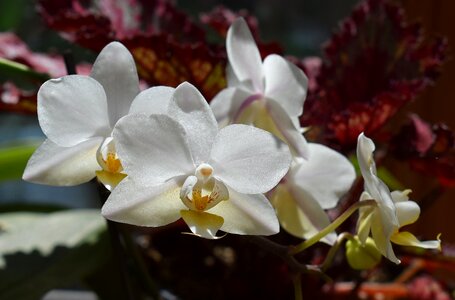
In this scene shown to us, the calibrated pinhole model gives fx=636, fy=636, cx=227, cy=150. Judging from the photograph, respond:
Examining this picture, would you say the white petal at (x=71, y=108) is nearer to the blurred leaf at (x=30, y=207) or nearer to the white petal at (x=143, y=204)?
the white petal at (x=143, y=204)

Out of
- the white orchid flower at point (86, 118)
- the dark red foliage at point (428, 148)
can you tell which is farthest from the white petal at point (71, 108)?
the dark red foliage at point (428, 148)

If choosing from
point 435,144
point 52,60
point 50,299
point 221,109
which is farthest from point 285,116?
point 50,299

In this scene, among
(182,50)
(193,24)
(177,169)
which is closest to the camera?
(177,169)

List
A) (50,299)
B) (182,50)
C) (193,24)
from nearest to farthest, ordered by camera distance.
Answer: (182,50) → (193,24) → (50,299)

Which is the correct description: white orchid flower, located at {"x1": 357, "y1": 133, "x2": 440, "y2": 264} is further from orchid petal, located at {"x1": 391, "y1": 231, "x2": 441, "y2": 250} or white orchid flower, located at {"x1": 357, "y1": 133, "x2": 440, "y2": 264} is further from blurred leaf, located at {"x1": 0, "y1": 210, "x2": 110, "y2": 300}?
blurred leaf, located at {"x1": 0, "y1": 210, "x2": 110, "y2": 300}

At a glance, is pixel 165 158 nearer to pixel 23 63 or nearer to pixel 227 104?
pixel 227 104

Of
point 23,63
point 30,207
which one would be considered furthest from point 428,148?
point 30,207

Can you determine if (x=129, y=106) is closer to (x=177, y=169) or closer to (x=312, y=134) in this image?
(x=177, y=169)
